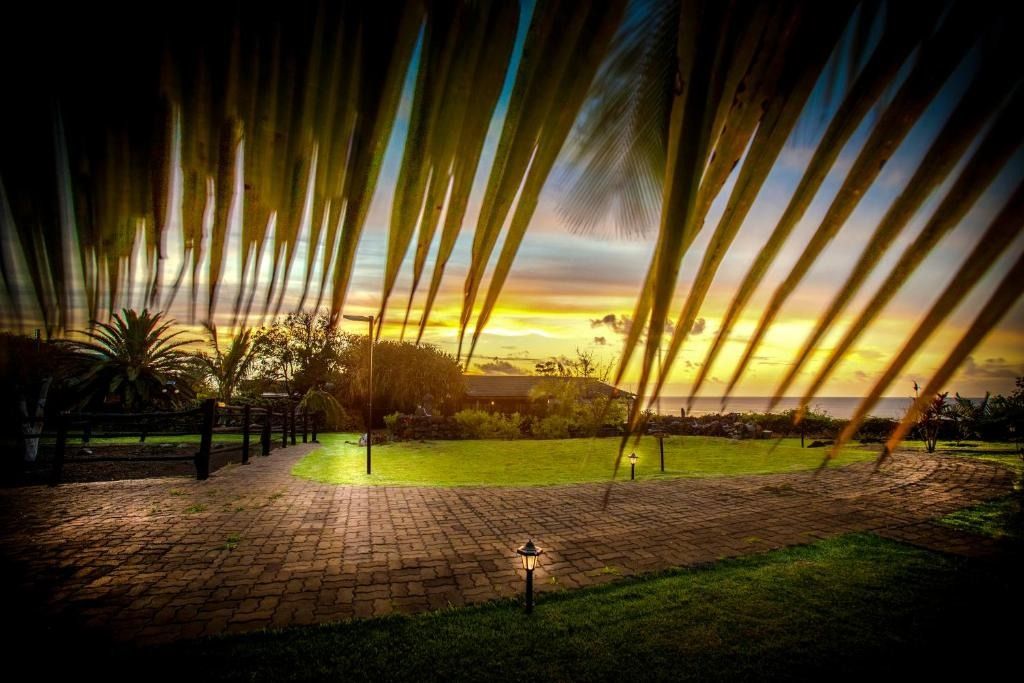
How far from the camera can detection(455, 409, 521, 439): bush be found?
21.0 m

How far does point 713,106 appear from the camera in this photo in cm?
48

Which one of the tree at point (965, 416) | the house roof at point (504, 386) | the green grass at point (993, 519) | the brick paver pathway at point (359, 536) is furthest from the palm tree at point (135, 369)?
the tree at point (965, 416)

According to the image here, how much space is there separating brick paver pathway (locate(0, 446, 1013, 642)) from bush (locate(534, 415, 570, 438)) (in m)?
12.3

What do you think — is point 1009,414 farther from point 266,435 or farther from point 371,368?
point 266,435

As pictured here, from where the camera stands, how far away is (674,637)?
3479 millimetres

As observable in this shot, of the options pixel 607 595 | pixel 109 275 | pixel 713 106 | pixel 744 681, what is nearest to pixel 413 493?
pixel 607 595

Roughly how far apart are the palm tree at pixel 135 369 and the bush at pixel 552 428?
16.3 metres

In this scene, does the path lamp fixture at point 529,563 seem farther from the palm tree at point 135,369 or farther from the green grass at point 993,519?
the palm tree at point 135,369

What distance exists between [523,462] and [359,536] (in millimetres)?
8277

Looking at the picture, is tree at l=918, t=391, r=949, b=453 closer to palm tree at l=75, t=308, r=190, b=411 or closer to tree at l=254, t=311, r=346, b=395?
palm tree at l=75, t=308, r=190, b=411

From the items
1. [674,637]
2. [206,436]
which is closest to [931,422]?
[674,637]

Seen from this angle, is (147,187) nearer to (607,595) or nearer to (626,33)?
(626,33)

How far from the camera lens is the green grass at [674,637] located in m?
3.07

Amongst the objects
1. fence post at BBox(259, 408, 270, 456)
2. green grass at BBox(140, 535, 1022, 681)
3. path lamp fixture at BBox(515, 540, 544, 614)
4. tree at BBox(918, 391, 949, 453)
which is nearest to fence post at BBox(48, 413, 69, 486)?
fence post at BBox(259, 408, 270, 456)
